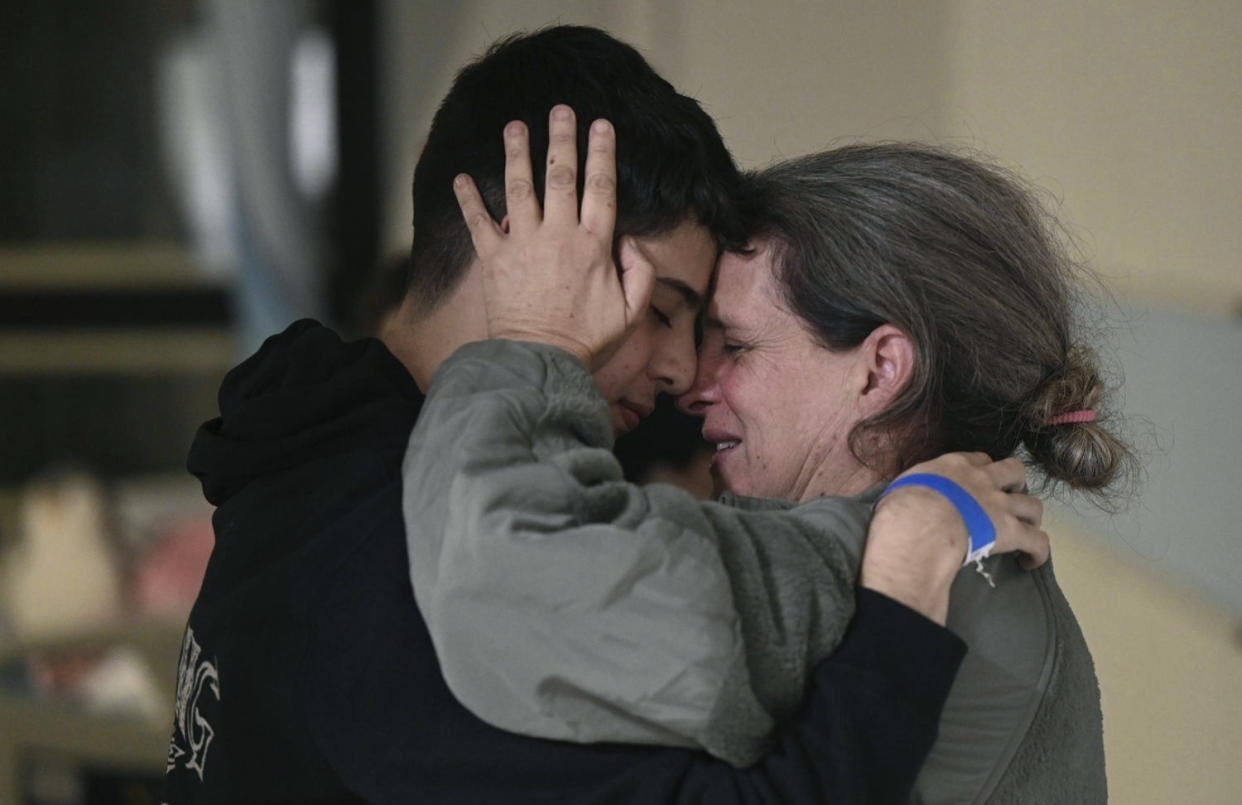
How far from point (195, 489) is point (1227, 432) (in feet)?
10.5

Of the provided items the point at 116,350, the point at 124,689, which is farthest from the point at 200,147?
the point at 124,689

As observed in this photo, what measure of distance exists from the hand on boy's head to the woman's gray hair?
0.26 metres

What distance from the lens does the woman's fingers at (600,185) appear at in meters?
1.24

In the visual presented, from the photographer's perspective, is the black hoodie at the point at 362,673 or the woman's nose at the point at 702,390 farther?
the woman's nose at the point at 702,390

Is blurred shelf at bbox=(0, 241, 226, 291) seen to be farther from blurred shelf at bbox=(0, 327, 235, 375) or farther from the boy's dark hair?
the boy's dark hair

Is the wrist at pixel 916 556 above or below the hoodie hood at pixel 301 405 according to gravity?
below

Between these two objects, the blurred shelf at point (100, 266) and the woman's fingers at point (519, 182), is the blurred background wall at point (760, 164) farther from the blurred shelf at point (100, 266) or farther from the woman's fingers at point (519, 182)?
the woman's fingers at point (519, 182)

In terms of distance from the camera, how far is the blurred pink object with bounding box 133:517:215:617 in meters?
4.24

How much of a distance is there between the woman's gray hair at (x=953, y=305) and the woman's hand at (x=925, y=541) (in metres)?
0.21

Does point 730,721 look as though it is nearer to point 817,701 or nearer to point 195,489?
point 817,701

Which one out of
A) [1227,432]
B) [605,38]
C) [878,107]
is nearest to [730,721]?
[605,38]

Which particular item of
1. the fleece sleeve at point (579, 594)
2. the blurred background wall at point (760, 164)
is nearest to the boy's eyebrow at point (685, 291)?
the fleece sleeve at point (579, 594)

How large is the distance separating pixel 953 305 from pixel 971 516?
0.30m

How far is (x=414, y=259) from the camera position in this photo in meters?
1.41
